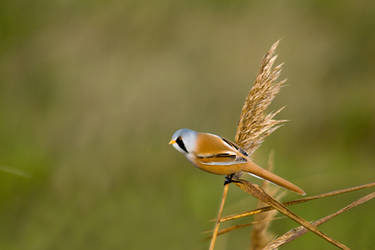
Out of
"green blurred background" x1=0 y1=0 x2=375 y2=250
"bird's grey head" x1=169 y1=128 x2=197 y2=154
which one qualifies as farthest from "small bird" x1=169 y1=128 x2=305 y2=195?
"green blurred background" x1=0 y1=0 x2=375 y2=250

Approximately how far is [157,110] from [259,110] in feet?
6.93

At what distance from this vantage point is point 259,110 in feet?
3.73

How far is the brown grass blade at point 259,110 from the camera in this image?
3.61 feet

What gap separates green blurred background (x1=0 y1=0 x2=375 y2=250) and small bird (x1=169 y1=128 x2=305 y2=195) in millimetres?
1066

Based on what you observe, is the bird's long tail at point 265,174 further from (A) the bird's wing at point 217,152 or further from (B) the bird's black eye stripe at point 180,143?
(B) the bird's black eye stripe at point 180,143

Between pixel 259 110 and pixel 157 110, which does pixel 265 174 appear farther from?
pixel 157 110

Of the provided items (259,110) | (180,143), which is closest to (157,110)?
(259,110)

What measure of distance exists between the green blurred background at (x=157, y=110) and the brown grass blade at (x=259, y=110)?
39.9 inches

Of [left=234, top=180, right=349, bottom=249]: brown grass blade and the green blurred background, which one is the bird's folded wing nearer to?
[left=234, top=180, right=349, bottom=249]: brown grass blade

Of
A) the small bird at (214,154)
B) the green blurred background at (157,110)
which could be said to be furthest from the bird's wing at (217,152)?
the green blurred background at (157,110)

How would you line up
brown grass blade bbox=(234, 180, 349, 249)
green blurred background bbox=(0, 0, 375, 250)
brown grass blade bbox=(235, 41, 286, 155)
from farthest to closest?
green blurred background bbox=(0, 0, 375, 250)
brown grass blade bbox=(235, 41, 286, 155)
brown grass blade bbox=(234, 180, 349, 249)

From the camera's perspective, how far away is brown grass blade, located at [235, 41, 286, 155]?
1100 millimetres

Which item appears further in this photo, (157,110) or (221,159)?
(157,110)

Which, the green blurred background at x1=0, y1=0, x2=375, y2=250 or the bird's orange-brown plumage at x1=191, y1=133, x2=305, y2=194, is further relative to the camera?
the green blurred background at x1=0, y1=0, x2=375, y2=250
